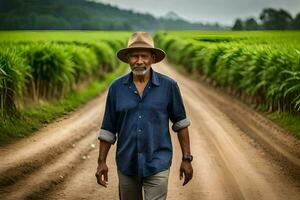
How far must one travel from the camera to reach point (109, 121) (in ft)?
16.4

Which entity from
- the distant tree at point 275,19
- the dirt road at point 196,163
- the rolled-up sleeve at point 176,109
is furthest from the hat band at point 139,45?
the distant tree at point 275,19

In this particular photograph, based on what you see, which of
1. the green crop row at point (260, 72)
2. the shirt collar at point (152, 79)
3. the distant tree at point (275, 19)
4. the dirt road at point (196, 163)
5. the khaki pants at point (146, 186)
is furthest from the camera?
the distant tree at point (275, 19)

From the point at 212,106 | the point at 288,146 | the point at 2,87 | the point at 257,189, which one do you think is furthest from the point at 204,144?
the point at 212,106

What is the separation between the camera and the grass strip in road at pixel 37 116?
1259cm

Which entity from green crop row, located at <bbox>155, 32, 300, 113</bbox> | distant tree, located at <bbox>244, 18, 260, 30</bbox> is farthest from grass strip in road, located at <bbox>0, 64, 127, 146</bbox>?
distant tree, located at <bbox>244, 18, 260, 30</bbox>

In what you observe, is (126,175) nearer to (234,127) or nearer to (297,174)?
(297,174)

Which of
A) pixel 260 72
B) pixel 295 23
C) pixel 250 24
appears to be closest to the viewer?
pixel 260 72

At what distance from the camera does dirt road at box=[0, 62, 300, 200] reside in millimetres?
8508

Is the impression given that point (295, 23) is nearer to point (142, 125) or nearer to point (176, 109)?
point (176, 109)

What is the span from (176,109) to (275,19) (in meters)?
61.2

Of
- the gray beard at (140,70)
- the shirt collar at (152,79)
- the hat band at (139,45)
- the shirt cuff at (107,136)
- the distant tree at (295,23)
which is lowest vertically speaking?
the distant tree at (295,23)

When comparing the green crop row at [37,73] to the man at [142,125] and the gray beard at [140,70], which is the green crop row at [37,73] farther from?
the gray beard at [140,70]

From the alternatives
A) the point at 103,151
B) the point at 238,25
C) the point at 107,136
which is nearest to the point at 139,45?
the point at 107,136

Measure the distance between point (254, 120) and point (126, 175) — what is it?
11.1m
